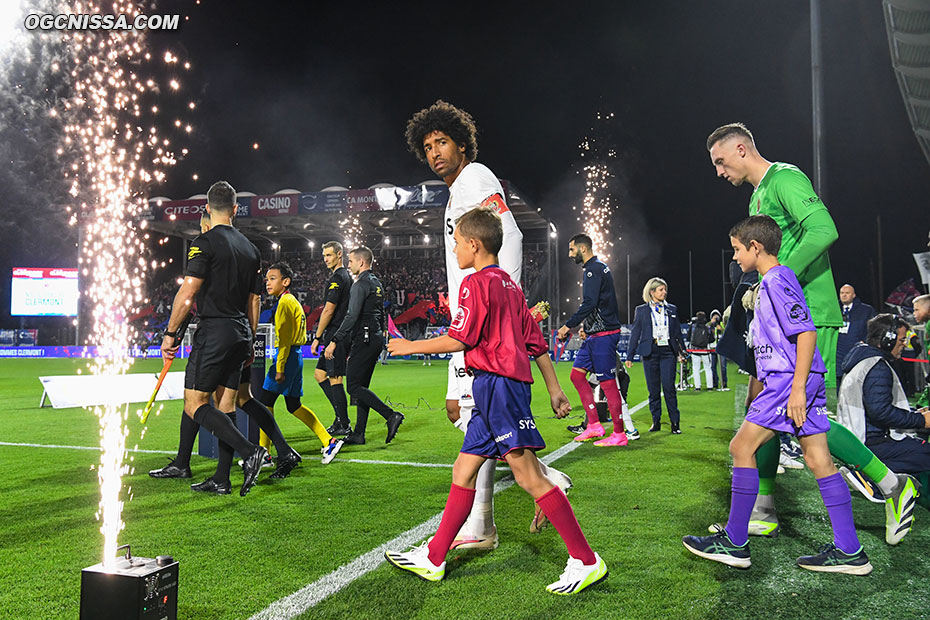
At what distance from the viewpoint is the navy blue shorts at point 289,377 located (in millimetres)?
6211

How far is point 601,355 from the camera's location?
7344 mm

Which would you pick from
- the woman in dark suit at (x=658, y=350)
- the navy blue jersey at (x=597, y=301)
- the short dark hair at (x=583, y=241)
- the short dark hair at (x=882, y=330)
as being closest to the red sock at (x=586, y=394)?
the navy blue jersey at (x=597, y=301)

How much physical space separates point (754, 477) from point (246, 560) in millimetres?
2508

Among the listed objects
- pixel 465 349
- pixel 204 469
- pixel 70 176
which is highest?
pixel 70 176

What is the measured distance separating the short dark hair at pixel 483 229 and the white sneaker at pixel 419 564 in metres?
1.43

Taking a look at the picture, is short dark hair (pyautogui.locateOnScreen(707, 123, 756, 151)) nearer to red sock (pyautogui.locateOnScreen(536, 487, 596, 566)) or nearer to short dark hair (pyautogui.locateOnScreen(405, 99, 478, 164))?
short dark hair (pyautogui.locateOnScreen(405, 99, 478, 164))

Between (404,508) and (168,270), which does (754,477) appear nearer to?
(404,508)

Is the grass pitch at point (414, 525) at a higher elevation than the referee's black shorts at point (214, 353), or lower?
lower

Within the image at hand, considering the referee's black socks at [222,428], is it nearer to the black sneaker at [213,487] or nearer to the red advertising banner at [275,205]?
the black sneaker at [213,487]

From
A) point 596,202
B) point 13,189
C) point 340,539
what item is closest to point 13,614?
point 340,539

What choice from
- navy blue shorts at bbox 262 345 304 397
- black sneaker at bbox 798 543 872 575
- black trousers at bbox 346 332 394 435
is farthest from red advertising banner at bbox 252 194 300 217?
black sneaker at bbox 798 543 872 575

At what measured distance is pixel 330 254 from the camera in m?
7.13

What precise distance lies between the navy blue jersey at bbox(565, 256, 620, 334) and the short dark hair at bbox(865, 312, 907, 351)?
3.10m

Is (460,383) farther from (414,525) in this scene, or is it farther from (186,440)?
(186,440)
